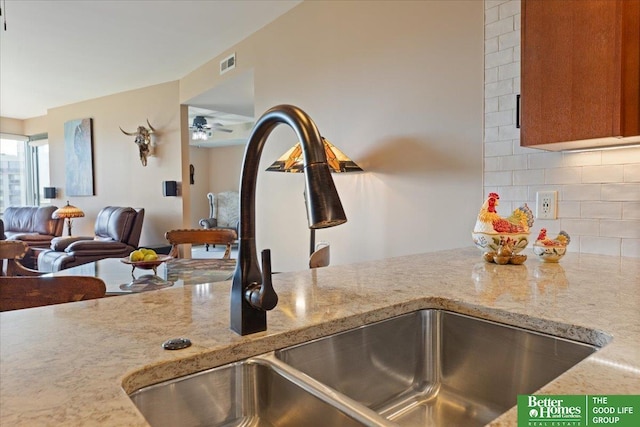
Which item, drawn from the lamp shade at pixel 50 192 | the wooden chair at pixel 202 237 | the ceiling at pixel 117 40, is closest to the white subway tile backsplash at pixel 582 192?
the wooden chair at pixel 202 237

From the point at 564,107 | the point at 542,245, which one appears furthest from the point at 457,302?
the point at 564,107

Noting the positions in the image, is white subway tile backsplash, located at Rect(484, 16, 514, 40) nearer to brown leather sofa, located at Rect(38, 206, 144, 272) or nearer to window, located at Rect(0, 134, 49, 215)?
brown leather sofa, located at Rect(38, 206, 144, 272)

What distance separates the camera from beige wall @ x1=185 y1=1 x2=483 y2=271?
2.15 metres

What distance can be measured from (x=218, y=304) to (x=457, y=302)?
55cm

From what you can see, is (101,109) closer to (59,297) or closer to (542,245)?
(59,297)

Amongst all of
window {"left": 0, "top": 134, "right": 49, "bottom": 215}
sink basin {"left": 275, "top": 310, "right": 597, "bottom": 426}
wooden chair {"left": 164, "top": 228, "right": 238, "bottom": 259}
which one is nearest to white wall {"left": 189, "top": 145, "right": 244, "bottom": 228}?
window {"left": 0, "top": 134, "right": 49, "bottom": 215}

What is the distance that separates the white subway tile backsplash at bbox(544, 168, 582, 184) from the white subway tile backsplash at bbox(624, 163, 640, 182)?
0.16 metres

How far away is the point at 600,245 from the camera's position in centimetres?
165

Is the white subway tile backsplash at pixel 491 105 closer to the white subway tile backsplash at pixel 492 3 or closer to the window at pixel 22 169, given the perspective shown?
the white subway tile backsplash at pixel 492 3

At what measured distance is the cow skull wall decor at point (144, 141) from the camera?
6.02 meters

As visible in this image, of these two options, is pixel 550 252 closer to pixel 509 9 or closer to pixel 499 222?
pixel 499 222

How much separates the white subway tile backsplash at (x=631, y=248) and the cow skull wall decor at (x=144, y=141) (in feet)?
19.3

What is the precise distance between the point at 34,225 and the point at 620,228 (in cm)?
791

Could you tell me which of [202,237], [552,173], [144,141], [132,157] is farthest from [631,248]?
[132,157]
